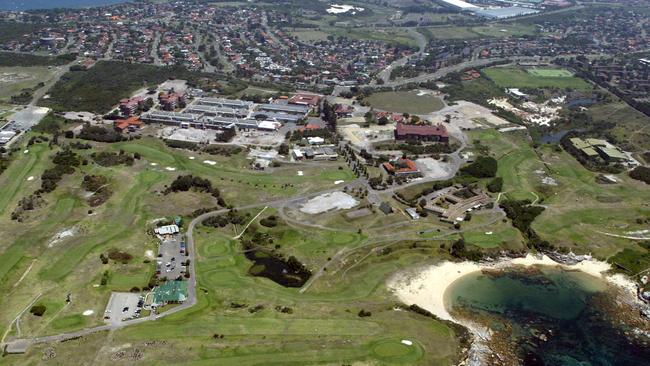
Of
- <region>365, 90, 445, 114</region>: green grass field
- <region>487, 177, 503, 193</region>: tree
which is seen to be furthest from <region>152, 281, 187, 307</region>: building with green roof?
<region>365, 90, 445, 114</region>: green grass field

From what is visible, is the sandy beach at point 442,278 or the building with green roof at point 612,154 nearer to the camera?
the sandy beach at point 442,278

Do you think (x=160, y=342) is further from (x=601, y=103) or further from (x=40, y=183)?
(x=601, y=103)

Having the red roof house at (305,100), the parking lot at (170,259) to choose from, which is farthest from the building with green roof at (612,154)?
the parking lot at (170,259)

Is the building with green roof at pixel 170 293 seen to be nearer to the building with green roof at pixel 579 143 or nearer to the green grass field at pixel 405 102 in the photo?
the green grass field at pixel 405 102

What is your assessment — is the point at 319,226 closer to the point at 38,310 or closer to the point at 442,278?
the point at 442,278

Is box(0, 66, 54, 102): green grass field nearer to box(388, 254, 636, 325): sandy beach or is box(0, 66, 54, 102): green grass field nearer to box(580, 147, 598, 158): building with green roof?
box(388, 254, 636, 325): sandy beach
